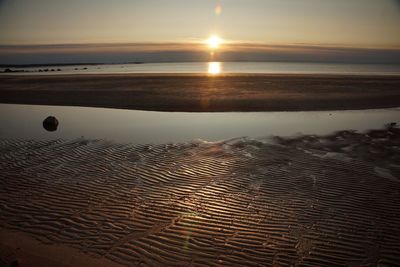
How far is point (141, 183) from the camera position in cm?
966

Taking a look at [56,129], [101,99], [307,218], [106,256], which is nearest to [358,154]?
[307,218]

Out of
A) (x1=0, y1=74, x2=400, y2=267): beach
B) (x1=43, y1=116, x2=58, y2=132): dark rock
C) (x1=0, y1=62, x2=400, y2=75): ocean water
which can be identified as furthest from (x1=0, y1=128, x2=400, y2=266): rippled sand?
(x1=0, y1=62, x2=400, y2=75): ocean water

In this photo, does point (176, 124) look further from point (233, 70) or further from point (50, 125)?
point (233, 70)

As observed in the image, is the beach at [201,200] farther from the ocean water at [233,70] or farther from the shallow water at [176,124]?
the ocean water at [233,70]

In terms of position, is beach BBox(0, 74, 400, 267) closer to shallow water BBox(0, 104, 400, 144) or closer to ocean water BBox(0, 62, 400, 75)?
shallow water BBox(0, 104, 400, 144)

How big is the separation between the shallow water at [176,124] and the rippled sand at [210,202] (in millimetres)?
2321

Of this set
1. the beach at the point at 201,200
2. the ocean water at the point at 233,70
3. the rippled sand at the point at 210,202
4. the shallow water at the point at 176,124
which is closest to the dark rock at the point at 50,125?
the shallow water at the point at 176,124

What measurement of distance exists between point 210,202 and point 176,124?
9.99 m

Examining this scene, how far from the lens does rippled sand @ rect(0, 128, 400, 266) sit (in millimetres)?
6355

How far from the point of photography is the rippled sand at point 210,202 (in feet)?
20.9

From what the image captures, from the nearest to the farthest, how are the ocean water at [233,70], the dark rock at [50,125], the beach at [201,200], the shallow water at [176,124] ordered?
the beach at [201,200], the shallow water at [176,124], the dark rock at [50,125], the ocean water at [233,70]

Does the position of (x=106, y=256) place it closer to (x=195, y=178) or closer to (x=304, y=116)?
(x=195, y=178)

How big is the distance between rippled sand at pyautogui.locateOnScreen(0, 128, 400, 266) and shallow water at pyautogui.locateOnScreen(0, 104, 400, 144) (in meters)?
2.32

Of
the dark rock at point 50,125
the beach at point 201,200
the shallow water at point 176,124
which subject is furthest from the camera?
the dark rock at point 50,125
